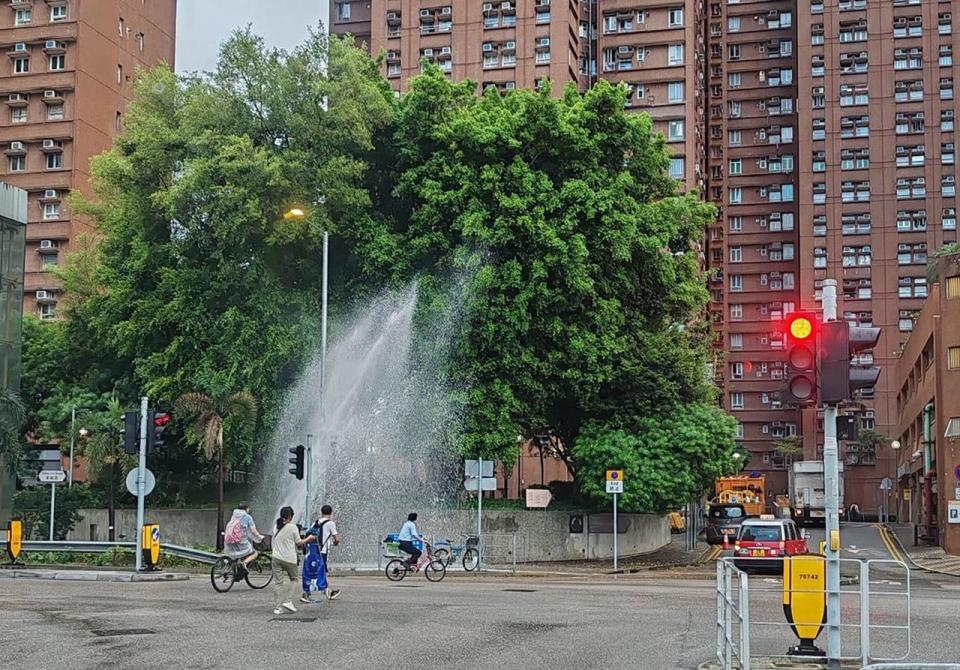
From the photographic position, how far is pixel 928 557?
42.5 metres

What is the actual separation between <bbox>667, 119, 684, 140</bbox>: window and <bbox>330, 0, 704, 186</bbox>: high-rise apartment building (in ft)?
0.23

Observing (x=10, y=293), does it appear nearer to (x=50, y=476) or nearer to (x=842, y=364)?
(x=50, y=476)

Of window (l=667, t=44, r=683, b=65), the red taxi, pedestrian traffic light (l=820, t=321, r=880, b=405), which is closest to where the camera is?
pedestrian traffic light (l=820, t=321, r=880, b=405)

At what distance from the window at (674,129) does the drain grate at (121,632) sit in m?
72.6

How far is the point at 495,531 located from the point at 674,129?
51059mm

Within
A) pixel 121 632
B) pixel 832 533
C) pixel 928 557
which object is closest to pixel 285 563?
pixel 121 632

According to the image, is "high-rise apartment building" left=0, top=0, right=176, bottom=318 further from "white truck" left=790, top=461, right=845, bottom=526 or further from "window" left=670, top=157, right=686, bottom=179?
"white truck" left=790, top=461, right=845, bottom=526

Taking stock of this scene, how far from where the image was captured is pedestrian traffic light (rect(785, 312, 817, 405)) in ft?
40.1

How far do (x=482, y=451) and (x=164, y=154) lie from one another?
14.6 metres

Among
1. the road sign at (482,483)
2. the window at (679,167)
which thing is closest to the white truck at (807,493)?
the window at (679,167)

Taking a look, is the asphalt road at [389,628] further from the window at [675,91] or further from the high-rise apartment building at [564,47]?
the window at [675,91]

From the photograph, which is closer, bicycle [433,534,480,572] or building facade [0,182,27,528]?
bicycle [433,534,480,572]

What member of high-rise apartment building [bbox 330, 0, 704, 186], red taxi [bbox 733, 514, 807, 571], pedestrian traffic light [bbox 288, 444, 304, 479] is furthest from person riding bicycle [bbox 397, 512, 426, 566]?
high-rise apartment building [bbox 330, 0, 704, 186]

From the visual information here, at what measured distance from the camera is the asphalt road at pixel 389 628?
13.7 m
